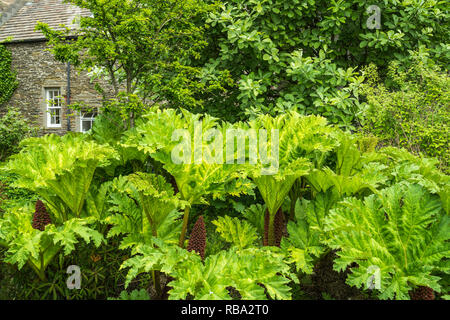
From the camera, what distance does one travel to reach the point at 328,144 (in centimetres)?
291

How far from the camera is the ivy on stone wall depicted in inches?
590

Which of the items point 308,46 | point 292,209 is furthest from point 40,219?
point 308,46

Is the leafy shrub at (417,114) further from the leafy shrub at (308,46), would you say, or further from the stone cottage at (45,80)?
the stone cottage at (45,80)

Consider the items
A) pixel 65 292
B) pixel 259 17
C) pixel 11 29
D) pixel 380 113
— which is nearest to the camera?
pixel 65 292

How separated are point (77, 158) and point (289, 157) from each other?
1.69 metres

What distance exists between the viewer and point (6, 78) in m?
15.1

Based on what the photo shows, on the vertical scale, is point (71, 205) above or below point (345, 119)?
below

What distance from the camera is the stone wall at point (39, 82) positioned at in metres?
14.5

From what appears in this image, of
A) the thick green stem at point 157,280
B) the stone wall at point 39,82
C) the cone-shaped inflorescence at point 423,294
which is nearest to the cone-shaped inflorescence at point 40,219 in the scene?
the thick green stem at point 157,280

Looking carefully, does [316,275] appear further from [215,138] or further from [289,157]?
[215,138]

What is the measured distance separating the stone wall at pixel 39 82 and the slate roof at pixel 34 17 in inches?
22.1

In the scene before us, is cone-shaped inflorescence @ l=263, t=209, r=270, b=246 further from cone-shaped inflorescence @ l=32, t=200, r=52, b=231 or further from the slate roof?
the slate roof

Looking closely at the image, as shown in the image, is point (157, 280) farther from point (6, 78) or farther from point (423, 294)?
point (6, 78)
